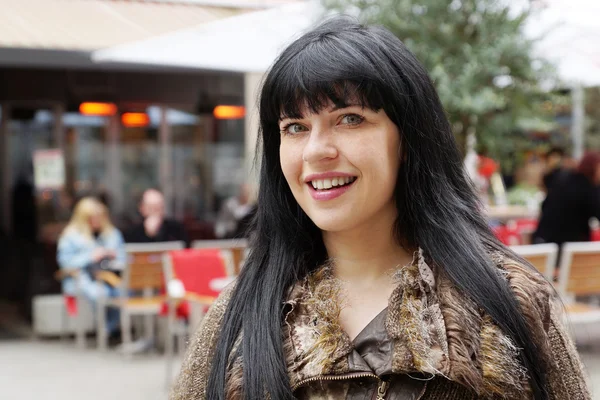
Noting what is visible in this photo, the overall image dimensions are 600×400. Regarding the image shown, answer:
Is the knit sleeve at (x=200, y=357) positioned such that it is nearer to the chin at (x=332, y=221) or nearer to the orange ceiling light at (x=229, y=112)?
the chin at (x=332, y=221)

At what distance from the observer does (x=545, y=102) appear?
7.88 meters

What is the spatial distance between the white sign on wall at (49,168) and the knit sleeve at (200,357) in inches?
419

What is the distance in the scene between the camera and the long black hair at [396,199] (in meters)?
1.72

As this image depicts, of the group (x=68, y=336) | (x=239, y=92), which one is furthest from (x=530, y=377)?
(x=239, y=92)

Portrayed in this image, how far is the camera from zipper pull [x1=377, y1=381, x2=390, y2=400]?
1.65m

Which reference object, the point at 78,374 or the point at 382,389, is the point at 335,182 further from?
the point at 78,374

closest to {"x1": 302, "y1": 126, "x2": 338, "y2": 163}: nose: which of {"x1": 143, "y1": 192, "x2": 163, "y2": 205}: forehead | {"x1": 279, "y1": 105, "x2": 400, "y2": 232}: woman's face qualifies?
{"x1": 279, "y1": 105, "x2": 400, "y2": 232}: woman's face

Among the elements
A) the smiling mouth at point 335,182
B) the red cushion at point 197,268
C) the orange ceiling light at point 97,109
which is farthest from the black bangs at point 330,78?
the orange ceiling light at point 97,109

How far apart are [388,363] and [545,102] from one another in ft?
21.6

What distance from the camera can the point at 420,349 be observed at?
167 cm

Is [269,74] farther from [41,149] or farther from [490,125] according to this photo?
[41,149]

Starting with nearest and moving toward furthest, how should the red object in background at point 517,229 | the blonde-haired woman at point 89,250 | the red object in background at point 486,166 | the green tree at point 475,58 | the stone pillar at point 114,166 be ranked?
1. the green tree at point 475,58
2. the red object in background at point 486,166
3. the red object in background at point 517,229
4. the blonde-haired woman at point 89,250
5. the stone pillar at point 114,166

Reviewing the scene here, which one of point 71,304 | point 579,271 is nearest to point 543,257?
point 579,271

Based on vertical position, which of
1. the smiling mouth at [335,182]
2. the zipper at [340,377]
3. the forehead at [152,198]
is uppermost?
the smiling mouth at [335,182]
